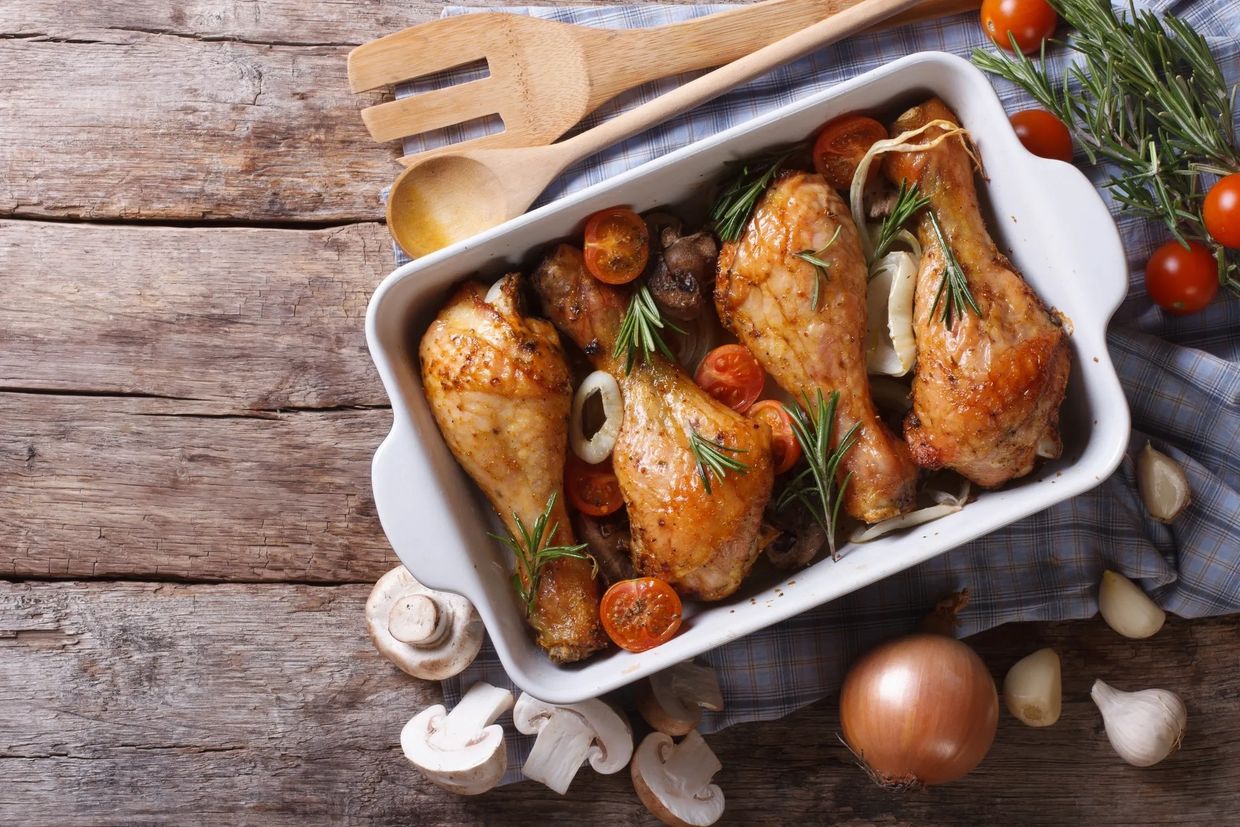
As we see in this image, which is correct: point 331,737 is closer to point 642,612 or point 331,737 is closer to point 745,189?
point 642,612

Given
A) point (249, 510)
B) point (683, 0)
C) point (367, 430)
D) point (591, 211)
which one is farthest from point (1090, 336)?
point (249, 510)

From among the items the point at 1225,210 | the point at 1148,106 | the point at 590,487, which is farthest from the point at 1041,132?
the point at 590,487

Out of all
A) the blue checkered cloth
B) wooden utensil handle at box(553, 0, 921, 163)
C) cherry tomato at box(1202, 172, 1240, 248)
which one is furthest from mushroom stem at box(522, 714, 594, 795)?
cherry tomato at box(1202, 172, 1240, 248)

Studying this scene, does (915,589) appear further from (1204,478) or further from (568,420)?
(568,420)

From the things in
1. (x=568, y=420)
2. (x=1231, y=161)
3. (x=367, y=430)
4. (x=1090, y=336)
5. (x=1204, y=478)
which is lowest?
(x=1204, y=478)

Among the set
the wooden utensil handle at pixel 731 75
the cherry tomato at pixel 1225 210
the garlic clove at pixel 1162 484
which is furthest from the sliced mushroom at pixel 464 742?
the cherry tomato at pixel 1225 210
